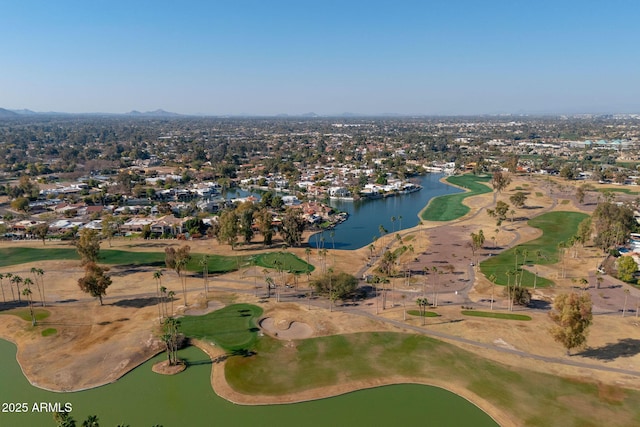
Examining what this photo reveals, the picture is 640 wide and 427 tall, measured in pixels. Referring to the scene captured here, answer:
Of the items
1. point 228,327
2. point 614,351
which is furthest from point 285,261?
point 614,351

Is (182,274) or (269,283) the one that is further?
(182,274)

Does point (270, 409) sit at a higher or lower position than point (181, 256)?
lower

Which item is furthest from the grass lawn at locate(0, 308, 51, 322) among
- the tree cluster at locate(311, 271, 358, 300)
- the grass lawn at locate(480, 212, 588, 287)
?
the grass lawn at locate(480, 212, 588, 287)

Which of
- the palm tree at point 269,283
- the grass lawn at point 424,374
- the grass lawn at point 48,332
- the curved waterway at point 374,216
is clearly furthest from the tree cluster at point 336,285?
the grass lawn at point 48,332

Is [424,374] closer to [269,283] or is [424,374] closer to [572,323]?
→ [572,323]

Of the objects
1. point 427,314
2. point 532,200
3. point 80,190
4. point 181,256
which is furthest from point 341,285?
point 80,190

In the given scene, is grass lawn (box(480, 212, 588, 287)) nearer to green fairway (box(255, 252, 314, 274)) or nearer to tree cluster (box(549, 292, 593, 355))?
tree cluster (box(549, 292, 593, 355))

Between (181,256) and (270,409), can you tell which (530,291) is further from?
(181,256)

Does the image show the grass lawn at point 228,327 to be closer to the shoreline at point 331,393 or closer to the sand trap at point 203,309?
the sand trap at point 203,309
